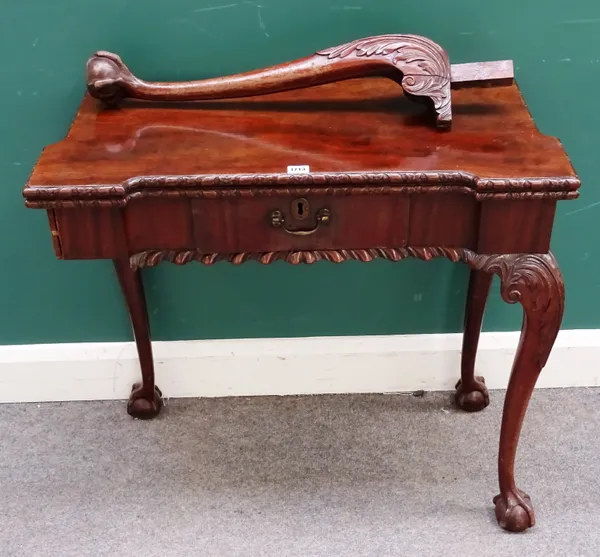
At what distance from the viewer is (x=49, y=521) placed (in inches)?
52.8

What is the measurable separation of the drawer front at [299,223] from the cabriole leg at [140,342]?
29 cm

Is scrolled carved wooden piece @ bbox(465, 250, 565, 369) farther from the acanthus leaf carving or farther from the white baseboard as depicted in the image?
the white baseboard

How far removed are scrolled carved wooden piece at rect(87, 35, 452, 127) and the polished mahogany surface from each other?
1.0 inches

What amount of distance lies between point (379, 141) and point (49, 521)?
0.89 meters

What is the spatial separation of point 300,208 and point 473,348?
640 mm

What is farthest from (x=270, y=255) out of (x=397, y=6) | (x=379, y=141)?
(x=397, y=6)

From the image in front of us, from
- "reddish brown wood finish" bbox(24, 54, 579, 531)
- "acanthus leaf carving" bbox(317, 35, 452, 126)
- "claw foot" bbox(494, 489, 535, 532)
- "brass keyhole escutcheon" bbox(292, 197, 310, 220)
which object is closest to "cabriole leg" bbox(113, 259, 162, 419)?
"reddish brown wood finish" bbox(24, 54, 579, 531)

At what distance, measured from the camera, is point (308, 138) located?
40.7 inches

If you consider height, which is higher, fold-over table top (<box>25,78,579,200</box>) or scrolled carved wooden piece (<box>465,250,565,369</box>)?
fold-over table top (<box>25,78,579,200</box>)

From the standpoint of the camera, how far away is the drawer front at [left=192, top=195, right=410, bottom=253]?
0.98 meters

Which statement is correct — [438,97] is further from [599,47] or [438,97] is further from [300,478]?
[300,478]

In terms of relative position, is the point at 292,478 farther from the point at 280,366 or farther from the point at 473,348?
the point at 473,348

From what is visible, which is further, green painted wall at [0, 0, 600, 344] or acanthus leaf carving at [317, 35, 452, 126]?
green painted wall at [0, 0, 600, 344]

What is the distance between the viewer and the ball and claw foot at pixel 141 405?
5.00 ft
